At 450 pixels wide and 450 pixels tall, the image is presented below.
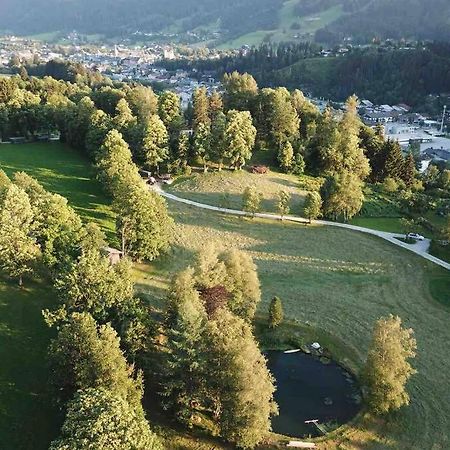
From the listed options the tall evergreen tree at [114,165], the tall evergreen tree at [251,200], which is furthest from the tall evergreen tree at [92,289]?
the tall evergreen tree at [251,200]

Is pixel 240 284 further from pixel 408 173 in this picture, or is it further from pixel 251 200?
pixel 408 173

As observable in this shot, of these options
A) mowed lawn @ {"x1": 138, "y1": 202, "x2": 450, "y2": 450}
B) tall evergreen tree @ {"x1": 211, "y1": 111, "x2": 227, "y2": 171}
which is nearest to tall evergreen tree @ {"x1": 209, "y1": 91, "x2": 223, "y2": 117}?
tall evergreen tree @ {"x1": 211, "y1": 111, "x2": 227, "y2": 171}

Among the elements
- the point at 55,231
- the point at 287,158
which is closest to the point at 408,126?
the point at 287,158

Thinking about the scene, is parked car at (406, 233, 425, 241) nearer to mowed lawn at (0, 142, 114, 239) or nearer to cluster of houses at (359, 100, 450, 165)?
mowed lawn at (0, 142, 114, 239)

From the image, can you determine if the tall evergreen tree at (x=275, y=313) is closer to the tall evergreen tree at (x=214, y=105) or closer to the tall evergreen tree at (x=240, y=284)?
the tall evergreen tree at (x=240, y=284)

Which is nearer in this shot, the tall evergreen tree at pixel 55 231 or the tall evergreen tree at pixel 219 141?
the tall evergreen tree at pixel 55 231

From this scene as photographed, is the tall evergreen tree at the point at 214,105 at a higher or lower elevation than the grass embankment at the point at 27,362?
higher
